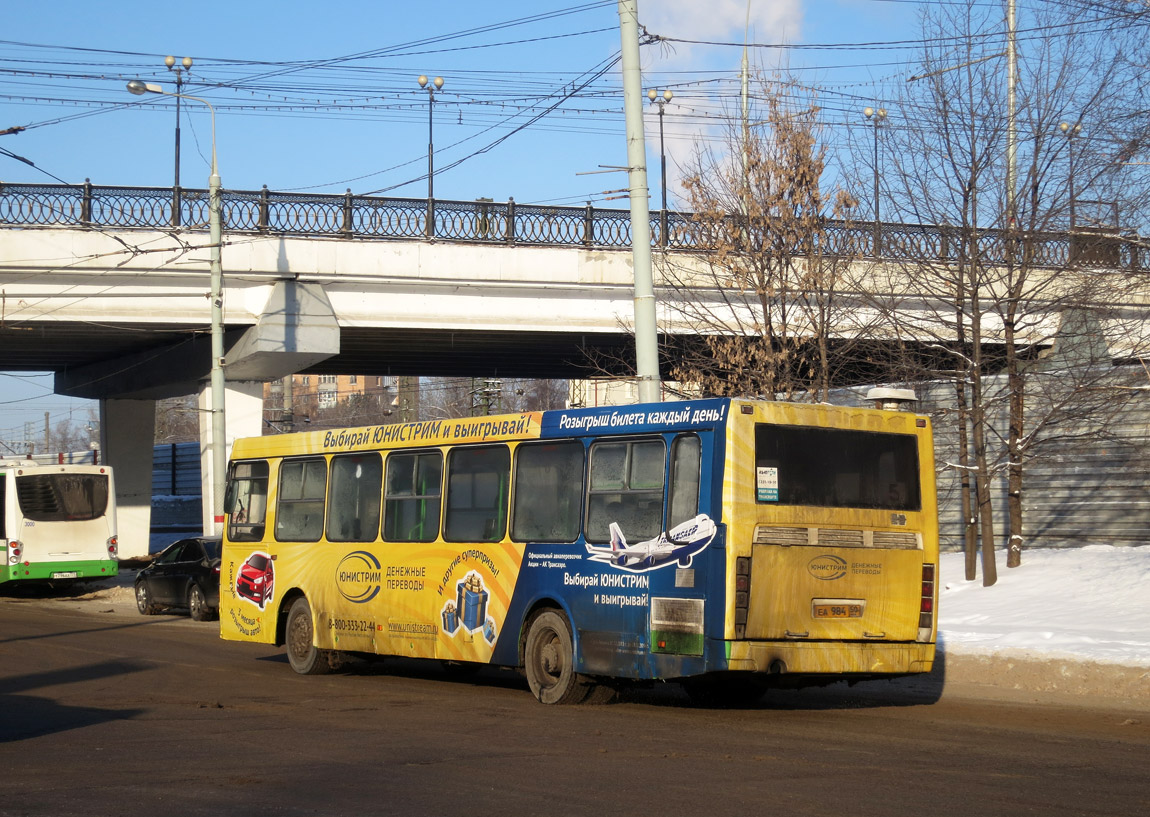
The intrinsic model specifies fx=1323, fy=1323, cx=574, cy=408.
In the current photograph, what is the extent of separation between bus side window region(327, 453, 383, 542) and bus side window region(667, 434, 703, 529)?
14.9 feet

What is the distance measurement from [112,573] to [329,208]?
10340mm

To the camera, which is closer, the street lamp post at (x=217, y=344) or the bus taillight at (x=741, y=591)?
the bus taillight at (x=741, y=591)

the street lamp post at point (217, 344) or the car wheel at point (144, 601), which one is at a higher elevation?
the street lamp post at point (217, 344)

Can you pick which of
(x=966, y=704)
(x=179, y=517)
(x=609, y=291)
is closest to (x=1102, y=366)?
(x=966, y=704)

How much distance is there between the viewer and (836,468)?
11023 mm

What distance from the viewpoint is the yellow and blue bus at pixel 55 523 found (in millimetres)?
30391

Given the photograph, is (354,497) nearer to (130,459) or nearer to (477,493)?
(477,493)

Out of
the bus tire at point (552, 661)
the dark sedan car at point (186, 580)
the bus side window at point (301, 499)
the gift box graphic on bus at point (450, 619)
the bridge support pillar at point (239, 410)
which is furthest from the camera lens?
the bridge support pillar at point (239, 410)

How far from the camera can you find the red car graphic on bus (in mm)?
16031

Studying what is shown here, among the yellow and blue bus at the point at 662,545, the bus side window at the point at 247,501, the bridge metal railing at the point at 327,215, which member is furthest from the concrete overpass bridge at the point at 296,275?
the yellow and blue bus at the point at 662,545

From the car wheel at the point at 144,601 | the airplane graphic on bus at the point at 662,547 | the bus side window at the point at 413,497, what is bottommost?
the car wheel at the point at 144,601

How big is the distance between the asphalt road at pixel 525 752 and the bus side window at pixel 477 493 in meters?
1.61

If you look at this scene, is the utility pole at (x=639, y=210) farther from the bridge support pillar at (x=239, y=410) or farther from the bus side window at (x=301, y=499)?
the bridge support pillar at (x=239, y=410)

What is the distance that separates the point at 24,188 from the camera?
27578 millimetres
